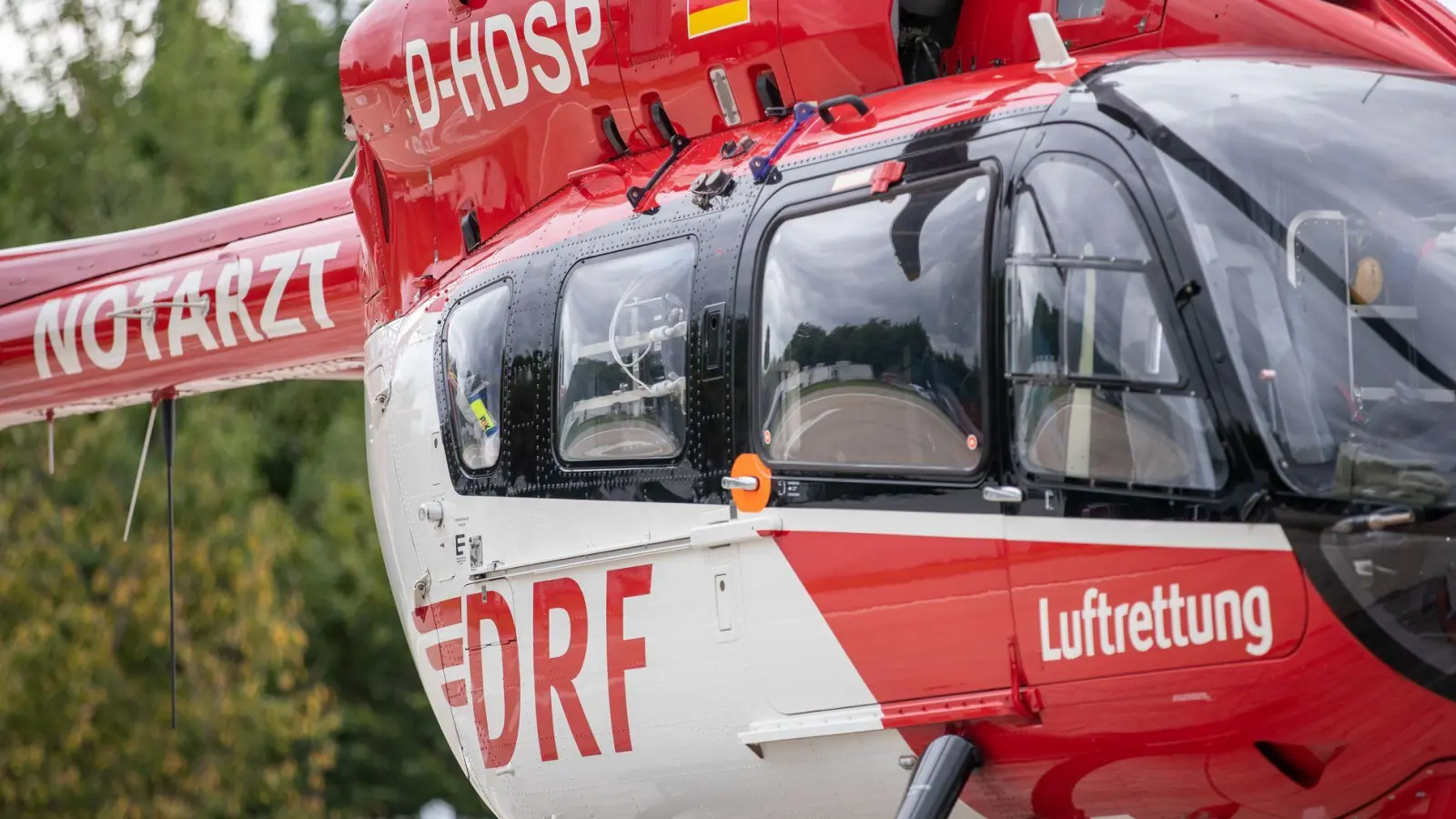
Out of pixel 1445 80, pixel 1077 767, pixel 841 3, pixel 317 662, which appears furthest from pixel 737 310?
pixel 317 662

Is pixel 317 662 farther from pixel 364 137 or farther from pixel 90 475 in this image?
pixel 364 137

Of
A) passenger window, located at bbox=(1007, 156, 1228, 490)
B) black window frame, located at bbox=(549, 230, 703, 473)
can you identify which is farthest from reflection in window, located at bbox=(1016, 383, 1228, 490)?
black window frame, located at bbox=(549, 230, 703, 473)

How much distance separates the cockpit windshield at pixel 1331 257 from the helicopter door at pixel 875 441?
0.60m

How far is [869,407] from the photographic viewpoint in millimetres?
5336

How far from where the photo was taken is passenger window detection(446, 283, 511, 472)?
22.1 ft

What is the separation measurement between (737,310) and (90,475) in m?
17.7

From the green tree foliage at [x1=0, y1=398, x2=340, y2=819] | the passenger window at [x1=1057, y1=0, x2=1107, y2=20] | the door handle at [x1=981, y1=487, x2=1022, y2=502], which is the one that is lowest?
the green tree foliage at [x1=0, y1=398, x2=340, y2=819]

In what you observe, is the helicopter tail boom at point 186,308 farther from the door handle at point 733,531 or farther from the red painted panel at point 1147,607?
the red painted panel at point 1147,607

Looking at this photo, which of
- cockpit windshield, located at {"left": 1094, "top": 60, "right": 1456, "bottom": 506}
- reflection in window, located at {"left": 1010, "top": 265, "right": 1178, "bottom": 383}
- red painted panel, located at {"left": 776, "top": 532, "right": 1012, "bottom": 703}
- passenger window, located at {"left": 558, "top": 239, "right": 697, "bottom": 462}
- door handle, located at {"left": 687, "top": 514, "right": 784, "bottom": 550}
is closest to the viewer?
cockpit windshield, located at {"left": 1094, "top": 60, "right": 1456, "bottom": 506}

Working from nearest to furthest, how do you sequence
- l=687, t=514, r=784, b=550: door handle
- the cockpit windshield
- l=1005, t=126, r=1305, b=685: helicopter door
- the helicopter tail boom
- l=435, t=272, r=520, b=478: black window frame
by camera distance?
1. the cockpit windshield
2. l=1005, t=126, r=1305, b=685: helicopter door
3. l=687, t=514, r=784, b=550: door handle
4. l=435, t=272, r=520, b=478: black window frame
5. the helicopter tail boom

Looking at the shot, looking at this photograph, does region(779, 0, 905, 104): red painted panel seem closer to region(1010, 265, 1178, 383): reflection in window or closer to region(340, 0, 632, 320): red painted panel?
region(340, 0, 632, 320): red painted panel

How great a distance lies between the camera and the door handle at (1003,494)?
16.2 feet

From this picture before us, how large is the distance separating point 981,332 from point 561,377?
1829 millimetres

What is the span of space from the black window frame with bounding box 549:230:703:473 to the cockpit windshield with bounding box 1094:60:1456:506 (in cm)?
152
